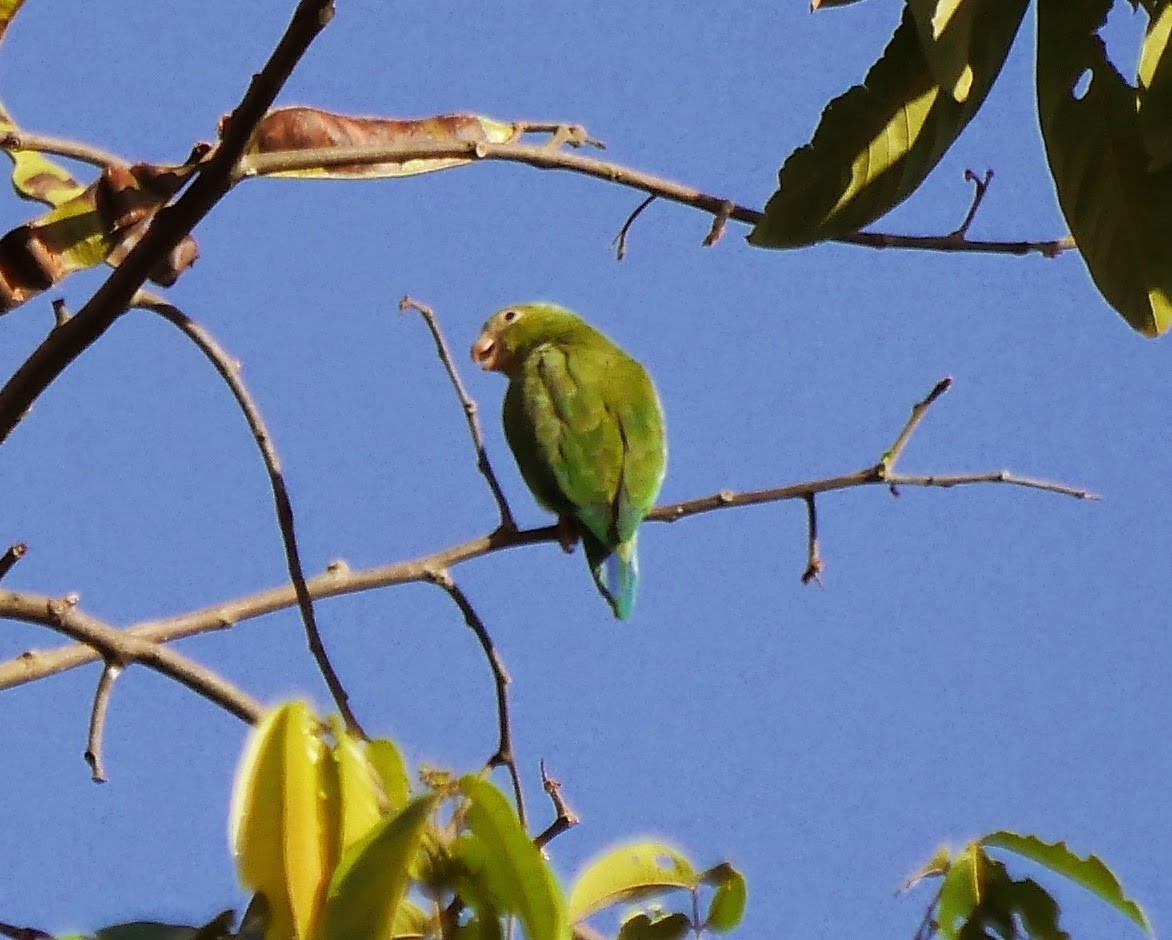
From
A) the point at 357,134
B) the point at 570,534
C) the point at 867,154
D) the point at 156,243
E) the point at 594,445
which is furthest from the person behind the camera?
the point at 594,445

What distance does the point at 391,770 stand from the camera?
64.9 inches

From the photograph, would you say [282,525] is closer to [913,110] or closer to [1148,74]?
[913,110]

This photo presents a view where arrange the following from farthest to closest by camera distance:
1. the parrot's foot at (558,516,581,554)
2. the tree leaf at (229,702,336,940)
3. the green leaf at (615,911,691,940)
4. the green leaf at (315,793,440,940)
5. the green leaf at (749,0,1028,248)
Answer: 1. the parrot's foot at (558,516,581,554)
2. the green leaf at (749,0,1028,248)
3. the green leaf at (615,911,691,940)
4. the tree leaf at (229,702,336,940)
5. the green leaf at (315,793,440,940)

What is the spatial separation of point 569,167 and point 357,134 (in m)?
0.34

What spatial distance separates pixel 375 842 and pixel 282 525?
78 centimetres

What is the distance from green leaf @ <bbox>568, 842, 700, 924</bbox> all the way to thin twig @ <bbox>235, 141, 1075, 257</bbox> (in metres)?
0.76

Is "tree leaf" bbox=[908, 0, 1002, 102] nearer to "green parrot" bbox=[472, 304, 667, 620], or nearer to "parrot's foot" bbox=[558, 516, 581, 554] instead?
"green parrot" bbox=[472, 304, 667, 620]

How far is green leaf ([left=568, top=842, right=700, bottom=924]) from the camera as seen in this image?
1.85 metres

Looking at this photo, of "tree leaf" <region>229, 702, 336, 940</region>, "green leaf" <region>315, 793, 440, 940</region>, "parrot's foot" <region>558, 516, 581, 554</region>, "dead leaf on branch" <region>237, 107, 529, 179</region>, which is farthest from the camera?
"parrot's foot" <region>558, 516, 581, 554</region>

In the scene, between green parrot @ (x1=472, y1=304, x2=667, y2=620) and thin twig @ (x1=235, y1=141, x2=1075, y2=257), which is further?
green parrot @ (x1=472, y1=304, x2=667, y2=620)

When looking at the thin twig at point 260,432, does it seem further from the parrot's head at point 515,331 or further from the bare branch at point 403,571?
the parrot's head at point 515,331

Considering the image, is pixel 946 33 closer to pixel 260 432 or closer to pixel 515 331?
pixel 260 432

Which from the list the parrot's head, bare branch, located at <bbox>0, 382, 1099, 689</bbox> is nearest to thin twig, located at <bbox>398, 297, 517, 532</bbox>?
bare branch, located at <bbox>0, 382, 1099, 689</bbox>

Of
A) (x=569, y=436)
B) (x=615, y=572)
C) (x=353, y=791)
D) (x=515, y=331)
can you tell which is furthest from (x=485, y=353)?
(x=353, y=791)
